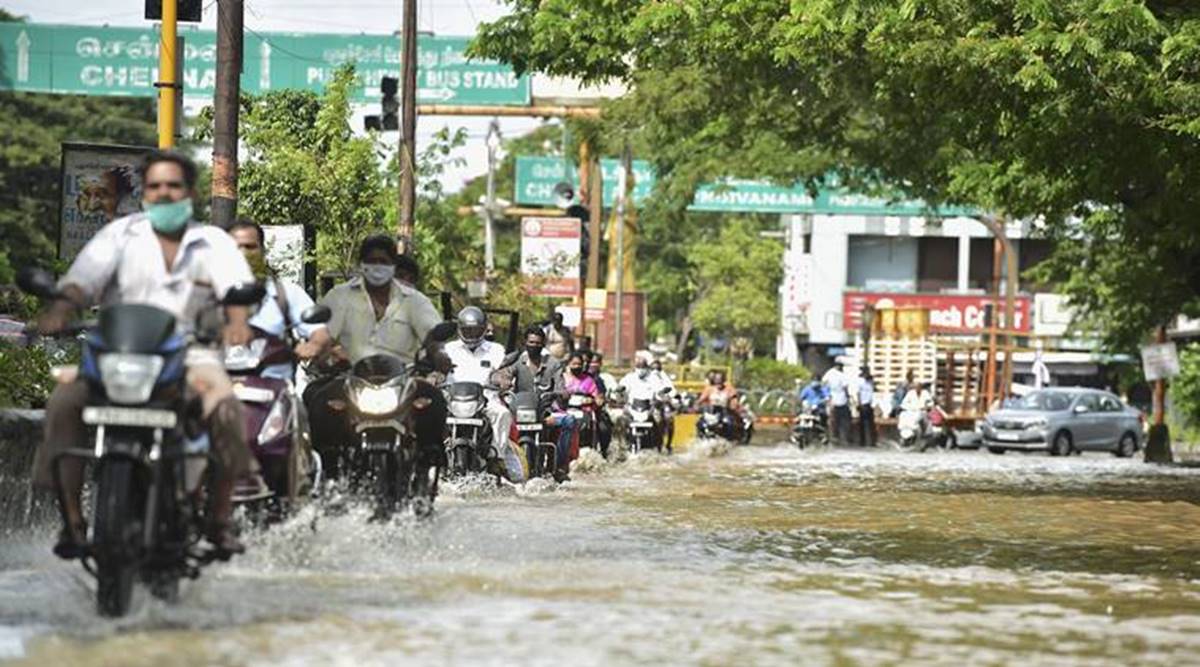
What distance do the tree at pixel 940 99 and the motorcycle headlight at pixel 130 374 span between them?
13.3 metres

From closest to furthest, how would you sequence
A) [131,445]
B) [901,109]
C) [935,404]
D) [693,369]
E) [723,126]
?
[131,445] → [901,109] → [723,126] → [935,404] → [693,369]

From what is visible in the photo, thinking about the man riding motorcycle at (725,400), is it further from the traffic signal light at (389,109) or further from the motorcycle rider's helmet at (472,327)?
the motorcycle rider's helmet at (472,327)

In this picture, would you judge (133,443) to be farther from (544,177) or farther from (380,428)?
(544,177)

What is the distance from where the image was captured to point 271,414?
1276 cm

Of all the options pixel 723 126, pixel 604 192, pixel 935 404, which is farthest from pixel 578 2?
pixel 604 192

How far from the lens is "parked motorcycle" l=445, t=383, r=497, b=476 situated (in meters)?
21.0

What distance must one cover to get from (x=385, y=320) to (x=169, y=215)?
4.57 metres

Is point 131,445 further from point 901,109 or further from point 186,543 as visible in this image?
point 901,109

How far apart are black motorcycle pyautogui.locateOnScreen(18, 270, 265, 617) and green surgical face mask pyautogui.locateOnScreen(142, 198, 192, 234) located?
71 centimetres

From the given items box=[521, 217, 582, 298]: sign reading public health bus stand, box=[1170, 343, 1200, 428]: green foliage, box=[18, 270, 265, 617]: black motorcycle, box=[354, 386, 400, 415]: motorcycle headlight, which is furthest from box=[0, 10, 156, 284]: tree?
box=[18, 270, 265, 617]: black motorcycle

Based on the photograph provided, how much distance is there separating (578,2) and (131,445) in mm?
21792

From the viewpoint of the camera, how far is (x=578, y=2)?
3153cm

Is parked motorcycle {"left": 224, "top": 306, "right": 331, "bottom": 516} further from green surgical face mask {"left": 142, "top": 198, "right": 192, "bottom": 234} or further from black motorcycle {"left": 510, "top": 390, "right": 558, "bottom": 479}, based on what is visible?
black motorcycle {"left": 510, "top": 390, "right": 558, "bottom": 479}

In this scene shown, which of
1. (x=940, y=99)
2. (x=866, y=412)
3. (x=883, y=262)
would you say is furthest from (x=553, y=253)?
(x=883, y=262)
